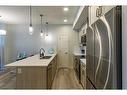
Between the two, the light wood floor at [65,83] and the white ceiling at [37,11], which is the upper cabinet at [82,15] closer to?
the white ceiling at [37,11]

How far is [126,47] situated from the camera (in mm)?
1442

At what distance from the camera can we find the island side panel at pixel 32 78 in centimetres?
372

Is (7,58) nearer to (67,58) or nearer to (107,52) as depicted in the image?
(67,58)

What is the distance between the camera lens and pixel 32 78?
3744mm

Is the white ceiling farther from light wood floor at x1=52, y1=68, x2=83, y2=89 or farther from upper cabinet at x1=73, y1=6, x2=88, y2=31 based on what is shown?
A: light wood floor at x1=52, y1=68, x2=83, y2=89

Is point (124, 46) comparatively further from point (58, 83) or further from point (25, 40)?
point (25, 40)

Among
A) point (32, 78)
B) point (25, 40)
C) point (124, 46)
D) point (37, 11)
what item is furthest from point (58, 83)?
point (124, 46)

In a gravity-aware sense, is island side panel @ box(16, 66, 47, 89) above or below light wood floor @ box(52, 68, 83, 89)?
above

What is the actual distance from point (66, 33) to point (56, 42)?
82 cm

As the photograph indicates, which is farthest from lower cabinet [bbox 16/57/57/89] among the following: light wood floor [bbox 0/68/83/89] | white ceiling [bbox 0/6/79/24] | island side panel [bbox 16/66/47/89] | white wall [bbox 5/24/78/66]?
white wall [bbox 5/24/78/66]

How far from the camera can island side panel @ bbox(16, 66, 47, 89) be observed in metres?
3.72

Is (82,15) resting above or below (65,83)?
above
